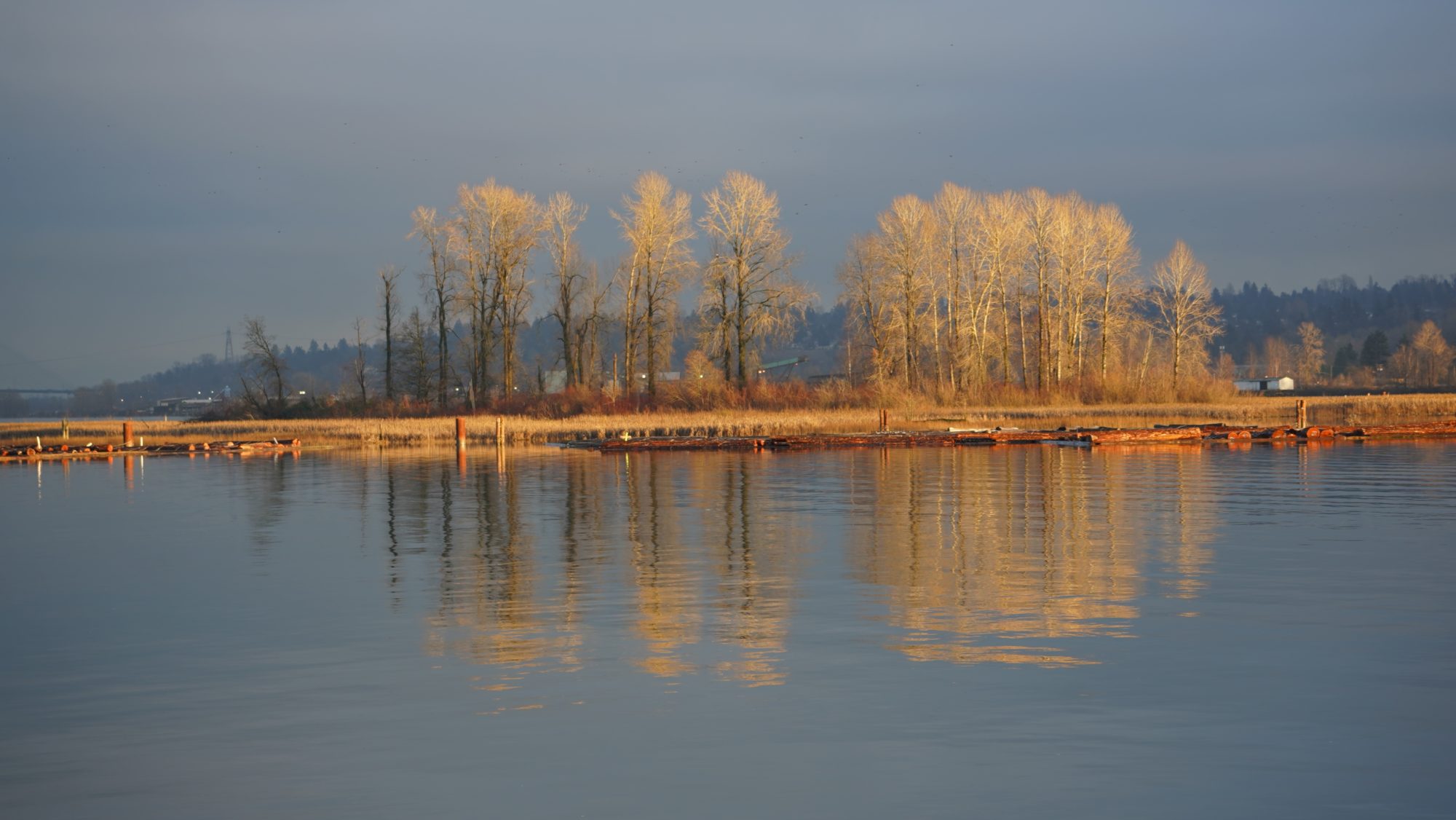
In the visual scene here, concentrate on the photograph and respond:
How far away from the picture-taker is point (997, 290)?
261ft

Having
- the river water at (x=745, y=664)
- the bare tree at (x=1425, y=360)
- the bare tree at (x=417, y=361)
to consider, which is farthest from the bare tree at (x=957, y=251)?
the bare tree at (x=1425, y=360)

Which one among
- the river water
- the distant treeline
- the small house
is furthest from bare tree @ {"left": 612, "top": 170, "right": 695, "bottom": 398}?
the small house

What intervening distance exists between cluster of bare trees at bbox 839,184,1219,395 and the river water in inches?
2115

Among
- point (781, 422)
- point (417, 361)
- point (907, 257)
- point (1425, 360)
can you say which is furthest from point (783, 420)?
point (1425, 360)

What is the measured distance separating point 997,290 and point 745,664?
70964 mm

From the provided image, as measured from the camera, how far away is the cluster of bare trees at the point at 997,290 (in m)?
76.6

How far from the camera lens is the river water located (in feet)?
26.5

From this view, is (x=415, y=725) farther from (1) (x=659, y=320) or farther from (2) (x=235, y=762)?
(1) (x=659, y=320)

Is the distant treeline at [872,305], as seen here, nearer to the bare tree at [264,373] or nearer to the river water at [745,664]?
the bare tree at [264,373]

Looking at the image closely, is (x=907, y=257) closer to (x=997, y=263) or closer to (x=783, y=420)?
(x=997, y=263)

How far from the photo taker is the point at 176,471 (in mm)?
41219

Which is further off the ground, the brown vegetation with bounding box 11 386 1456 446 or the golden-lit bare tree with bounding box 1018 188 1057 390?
the golden-lit bare tree with bounding box 1018 188 1057 390

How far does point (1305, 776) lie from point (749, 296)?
65.7 meters

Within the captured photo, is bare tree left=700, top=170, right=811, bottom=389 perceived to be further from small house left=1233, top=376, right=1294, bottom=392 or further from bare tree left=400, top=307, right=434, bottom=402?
small house left=1233, top=376, right=1294, bottom=392
